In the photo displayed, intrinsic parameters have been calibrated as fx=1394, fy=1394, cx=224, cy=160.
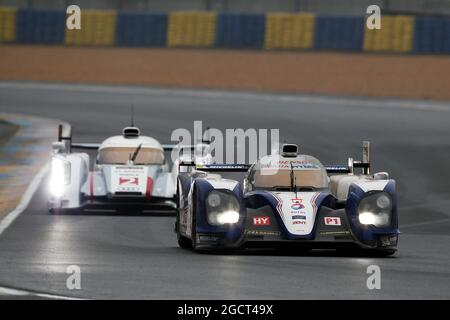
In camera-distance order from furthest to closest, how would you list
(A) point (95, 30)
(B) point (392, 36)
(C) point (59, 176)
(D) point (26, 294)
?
(A) point (95, 30), (B) point (392, 36), (C) point (59, 176), (D) point (26, 294)

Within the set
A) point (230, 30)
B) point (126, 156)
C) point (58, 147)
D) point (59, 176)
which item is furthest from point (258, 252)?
point (230, 30)

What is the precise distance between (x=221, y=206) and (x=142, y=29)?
31.9 metres

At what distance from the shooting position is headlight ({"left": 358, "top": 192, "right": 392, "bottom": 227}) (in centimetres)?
1526

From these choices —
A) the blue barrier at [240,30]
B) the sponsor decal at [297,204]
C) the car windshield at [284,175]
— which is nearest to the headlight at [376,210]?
the sponsor decal at [297,204]

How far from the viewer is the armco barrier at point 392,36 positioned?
42.0 metres

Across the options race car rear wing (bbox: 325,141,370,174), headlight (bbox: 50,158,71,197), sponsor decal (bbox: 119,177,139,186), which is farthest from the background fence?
race car rear wing (bbox: 325,141,370,174)

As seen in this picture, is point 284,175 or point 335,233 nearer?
point 335,233

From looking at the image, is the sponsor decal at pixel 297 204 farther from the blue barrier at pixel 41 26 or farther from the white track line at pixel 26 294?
the blue barrier at pixel 41 26

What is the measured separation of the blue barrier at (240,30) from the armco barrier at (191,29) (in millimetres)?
353

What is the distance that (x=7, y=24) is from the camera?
48.1 meters

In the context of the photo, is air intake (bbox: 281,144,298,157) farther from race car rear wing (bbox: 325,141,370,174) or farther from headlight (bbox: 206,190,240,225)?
headlight (bbox: 206,190,240,225)

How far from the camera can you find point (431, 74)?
135ft

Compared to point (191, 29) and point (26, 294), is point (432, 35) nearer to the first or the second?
point (191, 29)
